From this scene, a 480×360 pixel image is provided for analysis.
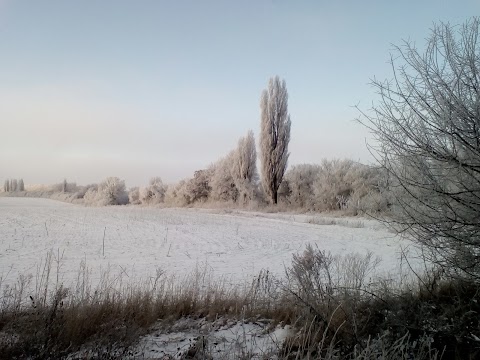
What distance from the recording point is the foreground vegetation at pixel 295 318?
10.4 ft

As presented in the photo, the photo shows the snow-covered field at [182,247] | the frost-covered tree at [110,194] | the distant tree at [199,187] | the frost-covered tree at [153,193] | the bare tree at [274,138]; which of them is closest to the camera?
the snow-covered field at [182,247]

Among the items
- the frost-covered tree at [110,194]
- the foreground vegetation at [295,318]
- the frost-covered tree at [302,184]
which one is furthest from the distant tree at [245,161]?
the foreground vegetation at [295,318]

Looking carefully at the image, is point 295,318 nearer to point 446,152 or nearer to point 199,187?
point 446,152

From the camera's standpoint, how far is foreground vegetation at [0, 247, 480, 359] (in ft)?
10.4

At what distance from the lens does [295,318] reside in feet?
13.2

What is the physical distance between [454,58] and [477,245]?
1961 millimetres

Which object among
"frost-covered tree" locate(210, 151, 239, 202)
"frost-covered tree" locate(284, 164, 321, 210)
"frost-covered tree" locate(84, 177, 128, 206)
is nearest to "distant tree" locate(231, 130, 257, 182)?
"frost-covered tree" locate(210, 151, 239, 202)

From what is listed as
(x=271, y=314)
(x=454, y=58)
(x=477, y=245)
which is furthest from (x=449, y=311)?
(x=454, y=58)

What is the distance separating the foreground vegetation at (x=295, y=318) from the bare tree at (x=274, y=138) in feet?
78.6

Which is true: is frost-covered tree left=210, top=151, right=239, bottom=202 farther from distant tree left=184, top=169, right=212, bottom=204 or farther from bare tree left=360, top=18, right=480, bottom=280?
bare tree left=360, top=18, right=480, bottom=280

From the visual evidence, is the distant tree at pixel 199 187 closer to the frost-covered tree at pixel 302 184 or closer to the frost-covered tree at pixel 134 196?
the frost-covered tree at pixel 302 184

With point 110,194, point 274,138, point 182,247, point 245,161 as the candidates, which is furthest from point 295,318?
point 110,194

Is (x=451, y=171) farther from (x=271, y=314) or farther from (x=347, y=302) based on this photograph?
(x=271, y=314)

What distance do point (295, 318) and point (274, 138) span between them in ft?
85.7
